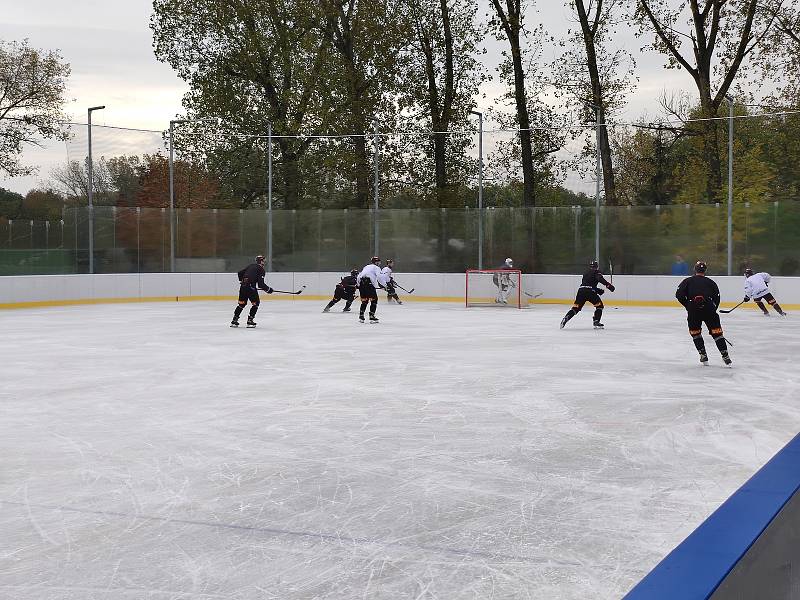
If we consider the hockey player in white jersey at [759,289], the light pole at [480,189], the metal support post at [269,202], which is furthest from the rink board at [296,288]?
the hockey player in white jersey at [759,289]

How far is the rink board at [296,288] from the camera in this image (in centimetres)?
2272

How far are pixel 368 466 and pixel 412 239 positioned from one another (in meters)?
20.8

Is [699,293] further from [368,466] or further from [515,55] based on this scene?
[515,55]

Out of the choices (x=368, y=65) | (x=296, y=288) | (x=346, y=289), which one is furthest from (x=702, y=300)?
(x=368, y=65)

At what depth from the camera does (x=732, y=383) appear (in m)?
9.75

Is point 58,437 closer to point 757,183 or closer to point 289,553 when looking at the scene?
point 289,553

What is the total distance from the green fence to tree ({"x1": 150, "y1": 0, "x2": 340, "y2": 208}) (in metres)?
7.48

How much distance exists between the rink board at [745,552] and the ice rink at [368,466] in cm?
99

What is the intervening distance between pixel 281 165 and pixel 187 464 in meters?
23.2

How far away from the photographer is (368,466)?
5883 mm

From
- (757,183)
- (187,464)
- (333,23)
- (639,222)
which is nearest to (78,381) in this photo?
(187,464)

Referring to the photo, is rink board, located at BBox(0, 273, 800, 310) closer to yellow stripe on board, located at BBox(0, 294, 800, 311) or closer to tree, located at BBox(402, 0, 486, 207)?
yellow stripe on board, located at BBox(0, 294, 800, 311)

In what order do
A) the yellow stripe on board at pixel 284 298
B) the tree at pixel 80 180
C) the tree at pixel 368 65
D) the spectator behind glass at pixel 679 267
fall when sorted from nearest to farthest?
the yellow stripe on board at pixel 284 298 → the spectator behind glass at pixel 679 267 → the tree at pixel 80 180 → the tree at pixel 368 65

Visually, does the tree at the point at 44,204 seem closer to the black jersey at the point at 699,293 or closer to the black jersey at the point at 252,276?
the black jersey at the point at 252,276
